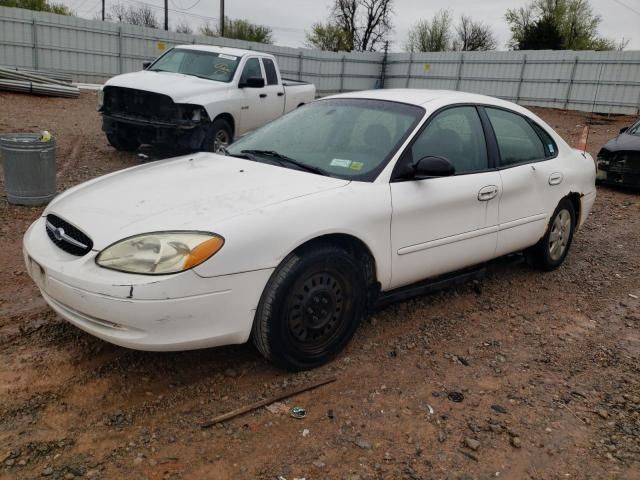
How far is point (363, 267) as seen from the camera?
3.44 metres

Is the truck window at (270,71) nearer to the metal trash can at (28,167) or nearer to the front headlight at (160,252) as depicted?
→ the metal trash can at (28,167)

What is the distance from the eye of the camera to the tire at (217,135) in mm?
8648

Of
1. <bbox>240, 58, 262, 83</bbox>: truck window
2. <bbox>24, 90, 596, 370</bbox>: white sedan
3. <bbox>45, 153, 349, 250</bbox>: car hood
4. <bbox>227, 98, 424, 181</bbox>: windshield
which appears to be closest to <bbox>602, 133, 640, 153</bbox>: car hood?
<bbox>24, 90, 596, 370</bbox>: white sedan

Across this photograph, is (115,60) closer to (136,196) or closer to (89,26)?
(89,26)

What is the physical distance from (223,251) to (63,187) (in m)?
5.22

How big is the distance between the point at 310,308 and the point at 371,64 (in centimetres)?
2769

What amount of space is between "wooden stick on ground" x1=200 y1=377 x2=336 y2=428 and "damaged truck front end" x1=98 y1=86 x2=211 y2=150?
6015mm

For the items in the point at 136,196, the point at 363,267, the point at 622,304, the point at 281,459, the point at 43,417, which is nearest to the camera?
the point at 281,459

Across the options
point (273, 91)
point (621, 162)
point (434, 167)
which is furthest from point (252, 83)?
point (434, 167)

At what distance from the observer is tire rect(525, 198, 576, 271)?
4992 mm

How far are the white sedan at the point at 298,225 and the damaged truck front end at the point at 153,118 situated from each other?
4.33 m

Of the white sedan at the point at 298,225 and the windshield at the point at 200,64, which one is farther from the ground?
the windshield at the point at 200,64

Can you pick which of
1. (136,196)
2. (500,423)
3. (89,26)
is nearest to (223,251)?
(136,196)

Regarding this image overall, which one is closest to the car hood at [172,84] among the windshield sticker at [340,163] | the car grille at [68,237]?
the windshield sticker at [340,163]
